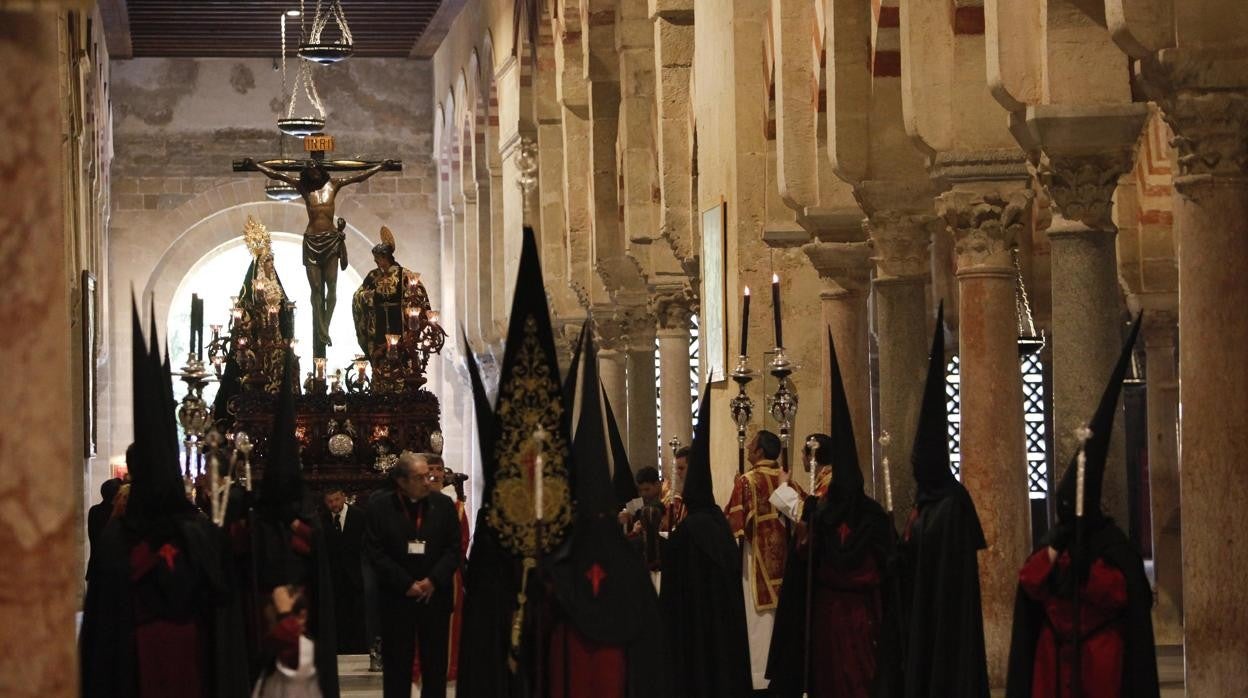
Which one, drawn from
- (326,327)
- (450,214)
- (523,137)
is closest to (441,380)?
(450,214)

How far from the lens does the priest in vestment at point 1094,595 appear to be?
7957mm

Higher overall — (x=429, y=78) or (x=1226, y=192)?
(x=429, y=78)

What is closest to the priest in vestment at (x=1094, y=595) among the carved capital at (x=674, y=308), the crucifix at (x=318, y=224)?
the carved capital at (x=674, y=308)

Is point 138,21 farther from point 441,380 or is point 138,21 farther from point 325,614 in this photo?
point 325,614

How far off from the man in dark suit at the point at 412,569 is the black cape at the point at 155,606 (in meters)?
1.76

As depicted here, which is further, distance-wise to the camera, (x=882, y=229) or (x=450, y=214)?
(x=450, y=214)

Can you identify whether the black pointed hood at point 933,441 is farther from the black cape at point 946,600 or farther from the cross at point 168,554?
the cross at point 168,554

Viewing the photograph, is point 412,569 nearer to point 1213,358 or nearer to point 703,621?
point 703,621

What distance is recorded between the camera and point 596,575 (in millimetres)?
8305

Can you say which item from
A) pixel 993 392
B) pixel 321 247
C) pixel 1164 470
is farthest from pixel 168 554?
pixel 321 247

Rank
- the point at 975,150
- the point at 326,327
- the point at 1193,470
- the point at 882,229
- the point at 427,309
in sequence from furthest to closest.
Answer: the point at 326,327 < the point at 427,309 < the point at 882,229 < the point at 975,150 < the point at 1193,470

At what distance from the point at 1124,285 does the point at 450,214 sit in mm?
17786

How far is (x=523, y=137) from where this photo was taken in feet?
80.3

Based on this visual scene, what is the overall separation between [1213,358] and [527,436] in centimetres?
292
